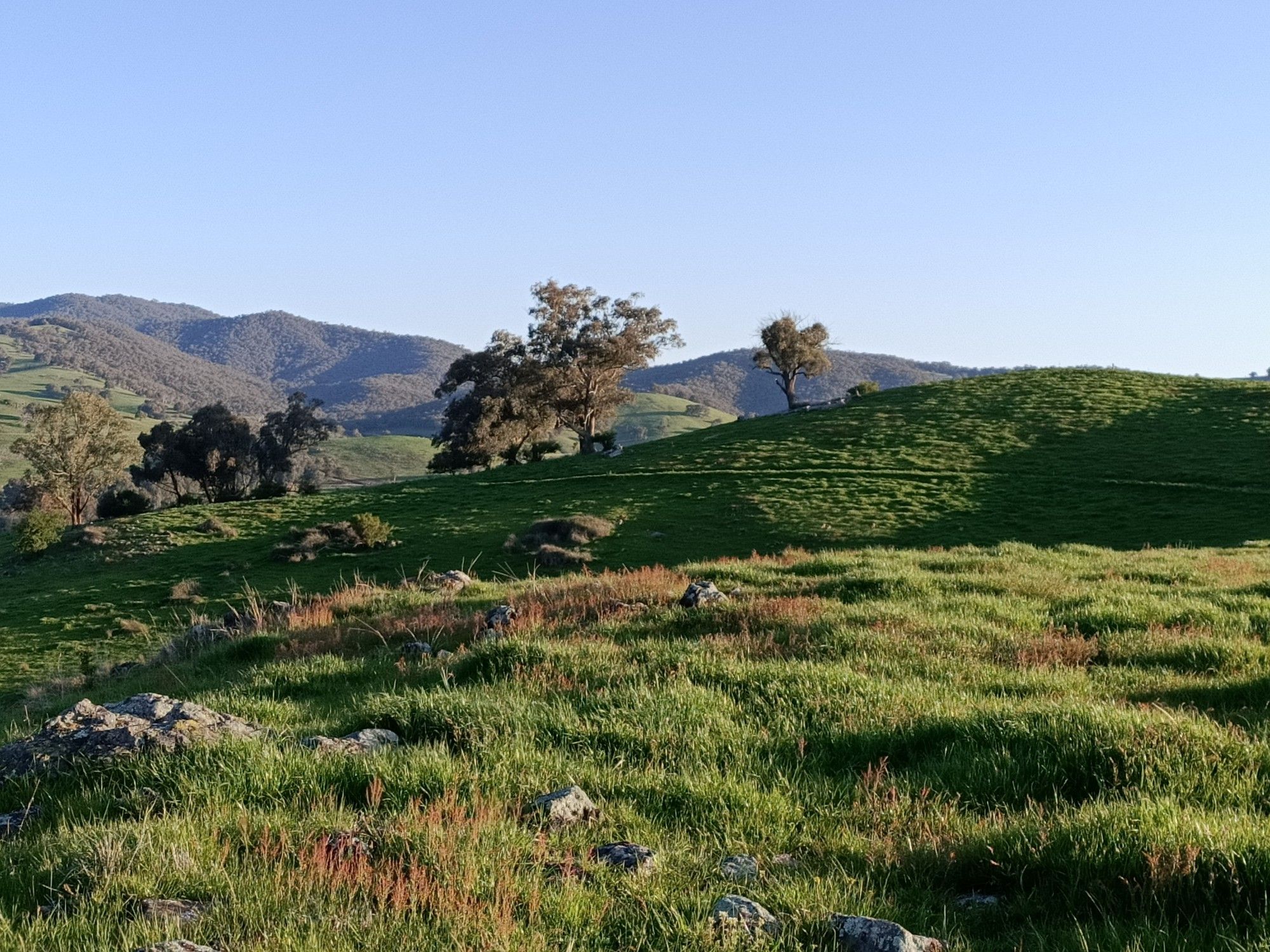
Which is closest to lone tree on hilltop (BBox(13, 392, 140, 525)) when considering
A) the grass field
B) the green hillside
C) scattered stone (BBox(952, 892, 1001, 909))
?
the green hillside

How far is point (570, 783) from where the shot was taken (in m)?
6.29

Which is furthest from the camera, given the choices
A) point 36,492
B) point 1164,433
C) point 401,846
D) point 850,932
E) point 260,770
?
point 36,492

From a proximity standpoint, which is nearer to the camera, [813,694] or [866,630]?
[813,694]

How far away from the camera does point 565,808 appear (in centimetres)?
576

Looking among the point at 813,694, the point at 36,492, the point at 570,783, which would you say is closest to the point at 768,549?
the point at 813,694

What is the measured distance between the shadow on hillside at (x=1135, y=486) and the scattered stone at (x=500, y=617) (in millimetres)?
27114

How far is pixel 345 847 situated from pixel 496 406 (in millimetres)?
77245

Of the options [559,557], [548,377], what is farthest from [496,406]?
[559,557]

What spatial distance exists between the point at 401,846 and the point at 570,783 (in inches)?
60.6

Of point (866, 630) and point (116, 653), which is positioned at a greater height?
point (866, 630)

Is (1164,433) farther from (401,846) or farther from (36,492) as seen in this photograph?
(36,492)

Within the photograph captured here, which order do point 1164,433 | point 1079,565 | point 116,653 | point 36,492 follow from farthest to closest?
point 36,492 < point 1164,433 < point 116,653 < point 1079,565

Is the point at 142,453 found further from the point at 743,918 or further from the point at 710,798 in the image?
the point at 743,918

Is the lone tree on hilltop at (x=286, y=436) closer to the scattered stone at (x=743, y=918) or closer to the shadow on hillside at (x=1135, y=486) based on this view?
the shadow on hillside at (x=1135, y=486)
